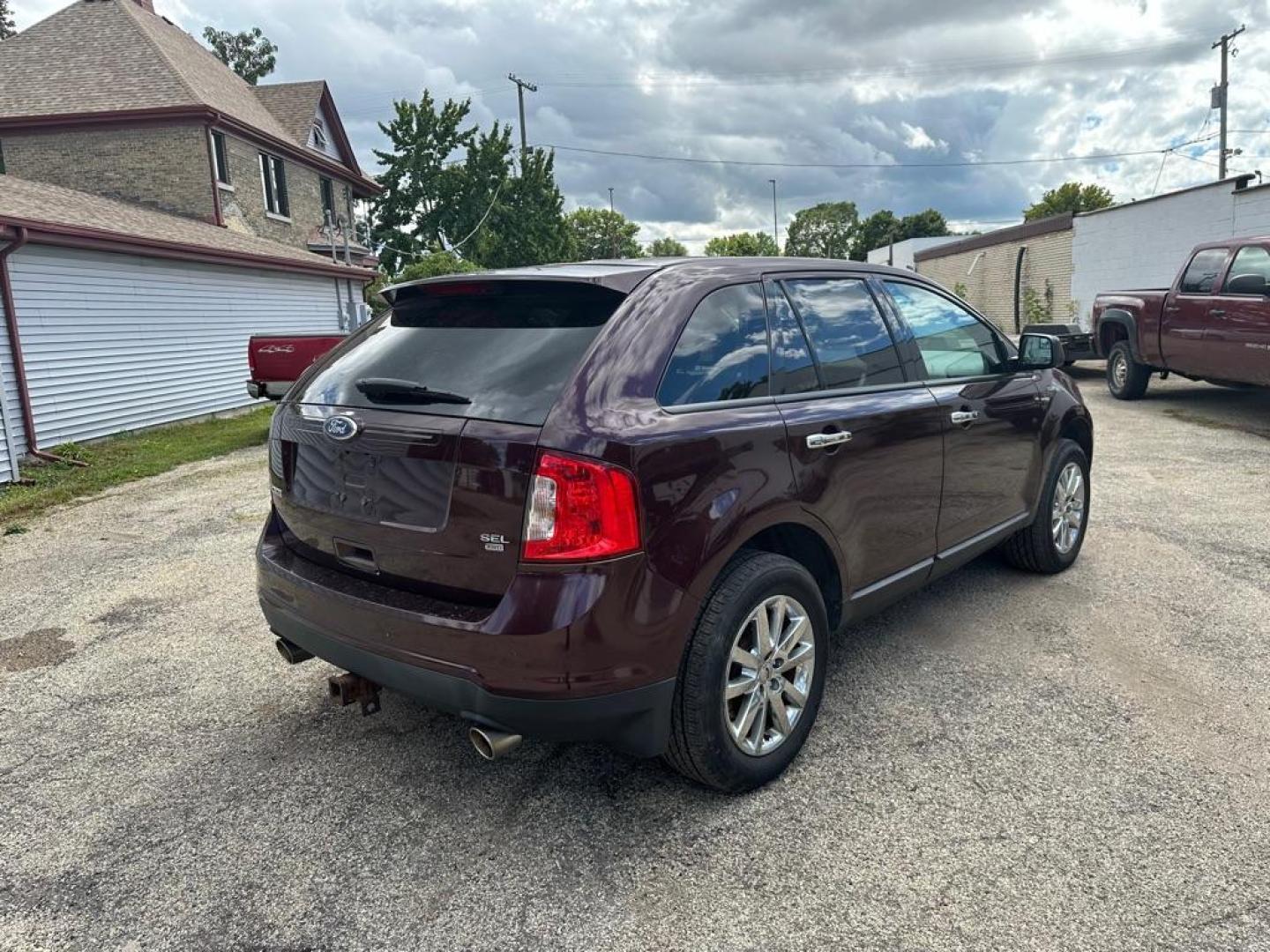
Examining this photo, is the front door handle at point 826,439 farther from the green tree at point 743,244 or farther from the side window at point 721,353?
the green tree at point 743,244

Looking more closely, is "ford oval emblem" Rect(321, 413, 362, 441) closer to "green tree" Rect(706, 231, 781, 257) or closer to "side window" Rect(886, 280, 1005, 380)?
"side window" Rect(886, 280, 1005, 380)

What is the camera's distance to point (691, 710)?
258cm

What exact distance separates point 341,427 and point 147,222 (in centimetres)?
1430

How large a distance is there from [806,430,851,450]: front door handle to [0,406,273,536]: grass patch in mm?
6819

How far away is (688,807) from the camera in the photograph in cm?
279

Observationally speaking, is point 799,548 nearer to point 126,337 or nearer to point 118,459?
point 118,459

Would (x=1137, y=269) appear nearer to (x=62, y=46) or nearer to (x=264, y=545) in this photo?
(x=264, y=545)

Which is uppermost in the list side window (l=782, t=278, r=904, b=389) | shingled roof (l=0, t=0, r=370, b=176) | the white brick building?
shingled roof (l=0, t=0, r=370, b=176)

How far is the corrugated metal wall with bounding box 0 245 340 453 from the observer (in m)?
10.5

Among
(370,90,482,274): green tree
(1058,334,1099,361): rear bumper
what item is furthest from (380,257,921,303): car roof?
(370,90,482,274): green tree

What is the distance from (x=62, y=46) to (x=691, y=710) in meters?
26.9

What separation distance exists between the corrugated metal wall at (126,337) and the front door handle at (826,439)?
32.2 feet

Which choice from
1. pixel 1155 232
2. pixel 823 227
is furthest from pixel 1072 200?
pixel 1155 232

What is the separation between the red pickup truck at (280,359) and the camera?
10766 millimetres
